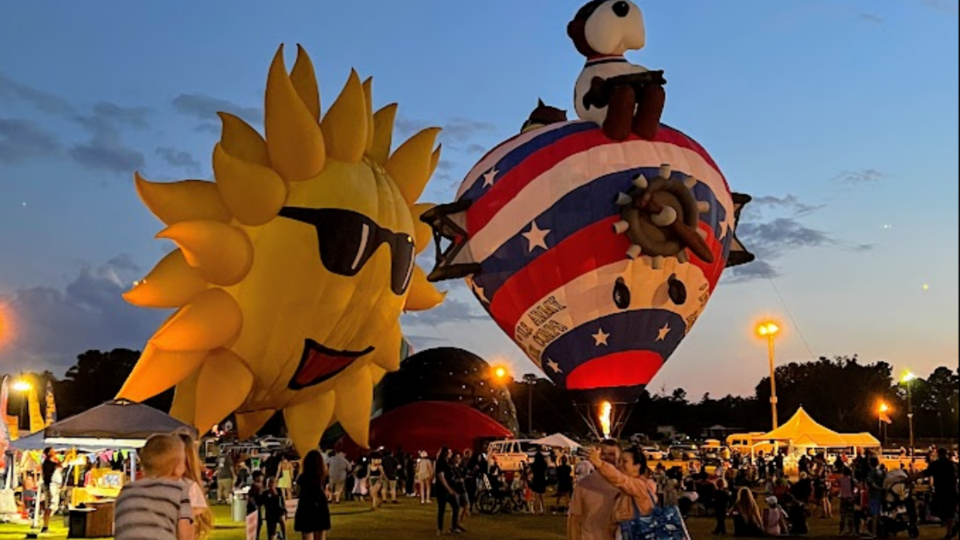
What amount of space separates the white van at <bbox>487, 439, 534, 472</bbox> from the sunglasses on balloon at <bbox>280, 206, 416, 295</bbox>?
42.1ft

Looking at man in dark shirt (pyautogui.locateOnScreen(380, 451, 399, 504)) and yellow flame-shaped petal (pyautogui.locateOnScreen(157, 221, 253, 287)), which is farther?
man in dark shirt (pyautogui.locateOnScreen(380, 451, 399, 504))

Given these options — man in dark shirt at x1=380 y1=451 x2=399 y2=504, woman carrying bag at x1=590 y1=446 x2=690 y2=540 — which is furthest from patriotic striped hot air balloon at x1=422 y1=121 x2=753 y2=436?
woman carrying bag at x1=590 y1=446 x2=690 y2=540

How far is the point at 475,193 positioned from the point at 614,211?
8.71 ft

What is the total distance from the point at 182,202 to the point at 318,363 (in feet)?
8.79

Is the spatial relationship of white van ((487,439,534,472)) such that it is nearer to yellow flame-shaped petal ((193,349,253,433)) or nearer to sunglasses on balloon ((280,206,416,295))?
yellow flame-shaped petal ((193,349,253,433))

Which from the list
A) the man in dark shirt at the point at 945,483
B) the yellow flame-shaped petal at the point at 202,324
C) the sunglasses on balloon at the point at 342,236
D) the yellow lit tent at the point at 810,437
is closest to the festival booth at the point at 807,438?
the yellow lit tent at the point at 810,437

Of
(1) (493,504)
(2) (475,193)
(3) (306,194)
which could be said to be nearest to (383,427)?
(1) (493,504)

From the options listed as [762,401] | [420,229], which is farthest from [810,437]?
[762,401]

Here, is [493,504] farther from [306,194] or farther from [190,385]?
[306,194]

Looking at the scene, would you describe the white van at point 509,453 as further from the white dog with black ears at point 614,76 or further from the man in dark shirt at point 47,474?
the man in dark shirt at point 47,474

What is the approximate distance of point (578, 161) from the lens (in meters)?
15.8

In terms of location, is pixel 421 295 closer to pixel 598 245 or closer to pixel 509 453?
pixel 598 245

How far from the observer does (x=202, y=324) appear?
1211cm

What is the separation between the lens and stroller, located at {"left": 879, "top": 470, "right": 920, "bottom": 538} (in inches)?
523
